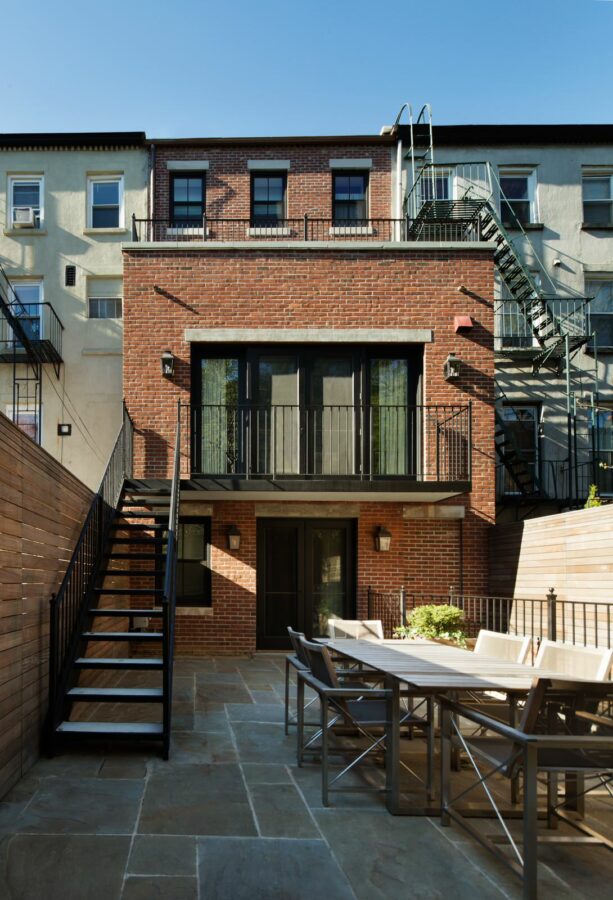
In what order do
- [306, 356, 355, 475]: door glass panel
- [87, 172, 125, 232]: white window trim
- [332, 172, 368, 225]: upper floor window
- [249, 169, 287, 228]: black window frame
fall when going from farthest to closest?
[87, 172, 125, 232]: white window trim, [332, 172, 368, 225]: upper floor window, [249, 169, 287, 228]: black window frame, [306, 356, 355, 475]: door glass panel

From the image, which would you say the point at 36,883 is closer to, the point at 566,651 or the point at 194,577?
the point at 566,651

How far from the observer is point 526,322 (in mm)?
14430

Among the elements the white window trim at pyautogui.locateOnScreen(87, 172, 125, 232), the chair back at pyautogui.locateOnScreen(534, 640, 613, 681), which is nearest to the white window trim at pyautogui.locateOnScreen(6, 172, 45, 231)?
the white window trim at pyautogui.locateOnScreen(87, 172, 125, 232)

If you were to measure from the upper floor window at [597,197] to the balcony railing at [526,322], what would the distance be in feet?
6.54

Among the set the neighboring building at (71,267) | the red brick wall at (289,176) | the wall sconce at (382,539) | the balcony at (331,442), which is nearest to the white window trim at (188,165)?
the red brick wall at (289,176)

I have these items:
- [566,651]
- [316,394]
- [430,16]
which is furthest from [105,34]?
[566,651]

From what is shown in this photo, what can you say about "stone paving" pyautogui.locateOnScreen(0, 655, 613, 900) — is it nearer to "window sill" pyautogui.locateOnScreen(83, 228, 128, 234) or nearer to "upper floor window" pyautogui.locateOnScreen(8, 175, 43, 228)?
"window sill" pyautogui.locateOnScreen(83, 228, 128, 234)

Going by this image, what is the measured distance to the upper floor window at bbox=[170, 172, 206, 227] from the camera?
49.3ft

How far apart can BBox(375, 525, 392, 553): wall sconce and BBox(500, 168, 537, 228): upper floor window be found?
7729 millimetres

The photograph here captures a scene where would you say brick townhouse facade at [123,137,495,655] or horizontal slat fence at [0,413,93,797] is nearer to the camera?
horizontal slat fence at [0,413,93,797]

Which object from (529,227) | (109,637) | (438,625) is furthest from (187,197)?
(109,637)

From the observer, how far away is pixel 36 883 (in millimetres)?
3367

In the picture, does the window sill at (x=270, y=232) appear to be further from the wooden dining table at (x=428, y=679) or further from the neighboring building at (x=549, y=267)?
the wooden dining table at (x=428, y=679)

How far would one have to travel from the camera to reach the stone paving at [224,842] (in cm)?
337
